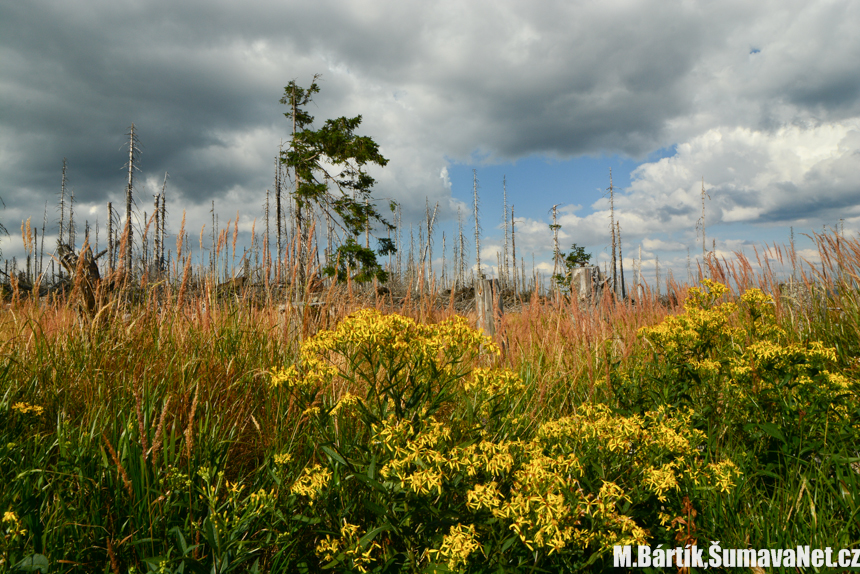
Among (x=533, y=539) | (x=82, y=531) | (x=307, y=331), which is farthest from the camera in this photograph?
(x=307, y=331)

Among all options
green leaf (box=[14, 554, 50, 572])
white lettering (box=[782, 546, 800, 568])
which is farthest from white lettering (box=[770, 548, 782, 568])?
green leaf (box=[14, 554, 50, 572])

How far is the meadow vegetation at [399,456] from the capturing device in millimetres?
1330

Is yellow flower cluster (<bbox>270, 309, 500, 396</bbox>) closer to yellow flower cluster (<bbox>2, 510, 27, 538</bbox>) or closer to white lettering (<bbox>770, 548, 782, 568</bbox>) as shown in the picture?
yellow flower cluster (<bbox>2, 510, 27, 538</bbox>)

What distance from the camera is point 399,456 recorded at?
1.37 meters

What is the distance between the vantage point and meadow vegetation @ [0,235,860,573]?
1330mm

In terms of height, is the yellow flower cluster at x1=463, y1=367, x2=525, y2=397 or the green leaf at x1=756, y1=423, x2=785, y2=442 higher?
the yellow flower cluster at x1=463, y1=367, x2=525, y2=397

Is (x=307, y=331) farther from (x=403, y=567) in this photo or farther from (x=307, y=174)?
(x=307, y=174)

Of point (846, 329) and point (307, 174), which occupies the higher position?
point (307, 174)

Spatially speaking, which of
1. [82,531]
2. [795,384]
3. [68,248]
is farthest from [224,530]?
[68,248]

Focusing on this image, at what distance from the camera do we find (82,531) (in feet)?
5.24

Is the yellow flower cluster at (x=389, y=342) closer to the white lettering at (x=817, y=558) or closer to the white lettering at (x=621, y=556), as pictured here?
the white lettering at (x=621, y=556)

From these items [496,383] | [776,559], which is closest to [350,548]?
[496,383]

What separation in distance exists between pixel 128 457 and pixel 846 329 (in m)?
5.68

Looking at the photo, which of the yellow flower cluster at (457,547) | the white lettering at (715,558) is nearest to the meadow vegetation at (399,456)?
the yellow flower cluster at (457,547)
